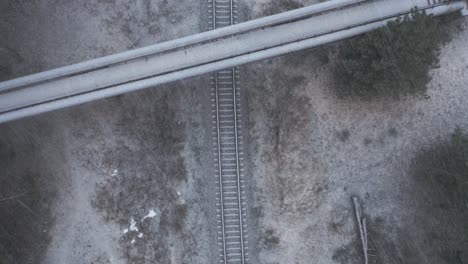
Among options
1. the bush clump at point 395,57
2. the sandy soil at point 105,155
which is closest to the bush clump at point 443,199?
the bush clump at point 395,57

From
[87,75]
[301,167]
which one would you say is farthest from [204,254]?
[87,75]

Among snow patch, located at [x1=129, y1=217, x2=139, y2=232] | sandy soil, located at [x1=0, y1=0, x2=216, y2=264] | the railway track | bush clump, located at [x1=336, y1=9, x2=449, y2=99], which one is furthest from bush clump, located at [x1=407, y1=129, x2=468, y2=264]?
snow patch, located at [x1=129, y1=217, x2=139, y2=232]

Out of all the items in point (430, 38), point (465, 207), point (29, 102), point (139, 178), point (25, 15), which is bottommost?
point (465, 207)

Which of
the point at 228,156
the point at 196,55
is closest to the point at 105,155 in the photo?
the point at 228,156

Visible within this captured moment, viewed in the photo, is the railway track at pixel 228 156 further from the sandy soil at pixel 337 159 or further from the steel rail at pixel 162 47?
the steel rail at pixel 162 47

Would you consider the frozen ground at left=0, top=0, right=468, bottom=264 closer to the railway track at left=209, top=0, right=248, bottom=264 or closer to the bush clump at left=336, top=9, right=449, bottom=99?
the railway track at left=209, top=0, right=248, bottom=264

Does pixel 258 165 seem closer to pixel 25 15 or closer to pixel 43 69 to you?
pixel 43 69

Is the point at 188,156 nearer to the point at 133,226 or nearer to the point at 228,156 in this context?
the point at 228,156
